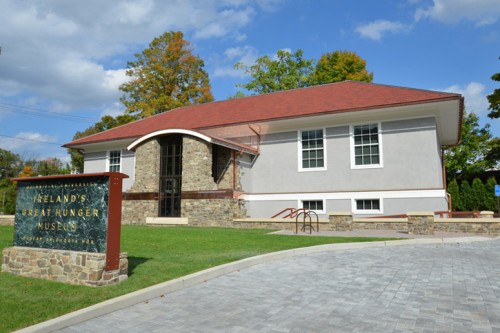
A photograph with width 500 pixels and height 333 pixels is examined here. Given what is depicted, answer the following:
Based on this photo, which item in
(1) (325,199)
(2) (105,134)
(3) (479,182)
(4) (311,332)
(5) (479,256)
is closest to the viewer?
(4) (311,332)

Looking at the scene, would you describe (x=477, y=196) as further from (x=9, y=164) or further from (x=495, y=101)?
(x=9, y=164)

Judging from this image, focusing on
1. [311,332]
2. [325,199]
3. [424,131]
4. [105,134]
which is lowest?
[311,332]

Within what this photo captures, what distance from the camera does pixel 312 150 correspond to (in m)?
19.8

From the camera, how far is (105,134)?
2667cm

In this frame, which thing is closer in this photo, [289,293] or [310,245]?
[289,293]

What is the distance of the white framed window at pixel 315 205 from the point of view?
62.5 feet

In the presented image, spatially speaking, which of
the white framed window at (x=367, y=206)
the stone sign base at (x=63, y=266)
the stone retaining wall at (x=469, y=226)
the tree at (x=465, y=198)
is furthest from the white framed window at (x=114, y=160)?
the tree at (x=465, y=198)

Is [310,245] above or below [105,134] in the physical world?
below

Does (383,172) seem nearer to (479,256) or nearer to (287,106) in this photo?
(287,106)

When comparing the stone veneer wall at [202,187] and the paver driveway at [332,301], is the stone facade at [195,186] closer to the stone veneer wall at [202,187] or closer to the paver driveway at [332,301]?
the stone veneer wall at [202,187]

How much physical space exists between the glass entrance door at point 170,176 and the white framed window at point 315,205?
21.9 ft

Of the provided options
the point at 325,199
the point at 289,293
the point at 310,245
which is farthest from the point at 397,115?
the point at 289,293

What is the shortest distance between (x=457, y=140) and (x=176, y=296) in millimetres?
22922

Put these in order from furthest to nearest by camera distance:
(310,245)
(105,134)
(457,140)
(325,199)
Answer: (105,134) → (457,140) → (325,199) → (310,245)
